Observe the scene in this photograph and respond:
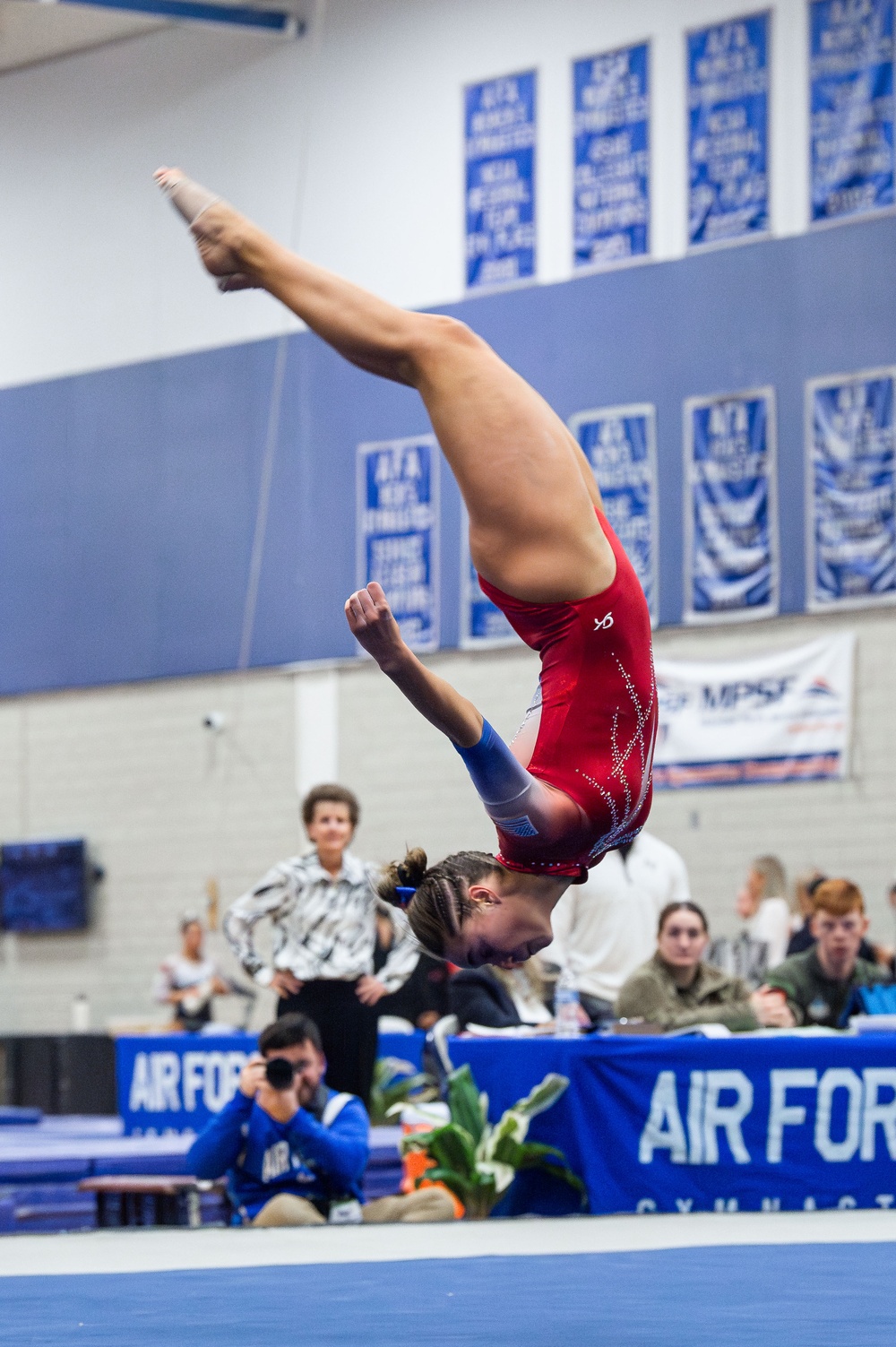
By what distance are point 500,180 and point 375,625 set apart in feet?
34.0

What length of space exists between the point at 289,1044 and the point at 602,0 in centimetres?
914

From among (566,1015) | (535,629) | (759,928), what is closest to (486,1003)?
(566,1015)

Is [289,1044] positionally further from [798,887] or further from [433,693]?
[798,887]

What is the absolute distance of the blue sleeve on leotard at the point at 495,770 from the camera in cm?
346

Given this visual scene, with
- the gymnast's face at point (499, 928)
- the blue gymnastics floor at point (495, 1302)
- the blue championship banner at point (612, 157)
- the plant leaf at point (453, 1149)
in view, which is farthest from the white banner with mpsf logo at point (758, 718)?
the gymnast's face at point (499, 928)

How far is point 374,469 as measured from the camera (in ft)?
45.0

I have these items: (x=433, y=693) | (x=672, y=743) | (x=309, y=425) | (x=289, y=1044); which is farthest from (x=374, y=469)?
(x=433, y=693)

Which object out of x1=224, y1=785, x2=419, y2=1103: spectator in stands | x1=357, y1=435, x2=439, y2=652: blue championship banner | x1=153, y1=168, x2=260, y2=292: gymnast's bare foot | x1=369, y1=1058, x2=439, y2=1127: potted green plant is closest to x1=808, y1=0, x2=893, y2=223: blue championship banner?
x1=357, y1=435, x2=439, y2=652: blue championship banner

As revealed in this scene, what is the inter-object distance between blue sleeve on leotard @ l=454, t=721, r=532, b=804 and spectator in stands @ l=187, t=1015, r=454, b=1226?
7.61 feet

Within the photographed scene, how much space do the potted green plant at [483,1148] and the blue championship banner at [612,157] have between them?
7.63 meters

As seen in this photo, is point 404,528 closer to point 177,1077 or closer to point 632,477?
point 632,477

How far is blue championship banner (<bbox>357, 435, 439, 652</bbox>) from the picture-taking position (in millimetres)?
13289

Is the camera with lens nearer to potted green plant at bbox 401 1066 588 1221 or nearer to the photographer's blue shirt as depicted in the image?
the photographer's blue shirt

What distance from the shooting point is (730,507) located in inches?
466
